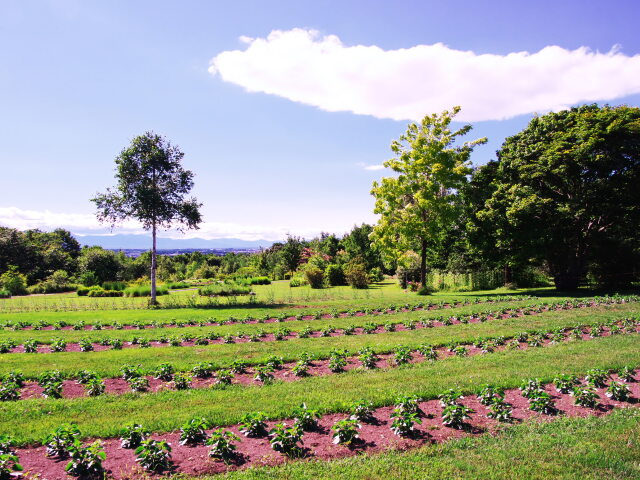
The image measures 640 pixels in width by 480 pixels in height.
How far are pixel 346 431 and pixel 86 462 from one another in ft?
11.5

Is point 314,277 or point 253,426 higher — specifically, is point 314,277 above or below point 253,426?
above

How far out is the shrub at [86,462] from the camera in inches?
180

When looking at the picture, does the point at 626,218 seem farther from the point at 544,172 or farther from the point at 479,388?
the point at 479,388

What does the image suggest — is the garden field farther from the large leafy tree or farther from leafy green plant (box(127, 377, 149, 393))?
the large leafy tree

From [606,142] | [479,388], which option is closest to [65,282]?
[479,388]

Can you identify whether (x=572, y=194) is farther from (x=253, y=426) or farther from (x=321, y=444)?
(x=253, y=426)

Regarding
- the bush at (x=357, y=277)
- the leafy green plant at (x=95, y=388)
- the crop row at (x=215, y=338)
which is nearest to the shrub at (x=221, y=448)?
the leafy green plant at (x=95, y=388)

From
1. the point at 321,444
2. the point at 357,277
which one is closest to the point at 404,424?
the point at 321,444

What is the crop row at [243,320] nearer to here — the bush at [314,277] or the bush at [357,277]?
the bush at [357,277]

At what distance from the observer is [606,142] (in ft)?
72.4

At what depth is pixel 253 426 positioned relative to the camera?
559 cm

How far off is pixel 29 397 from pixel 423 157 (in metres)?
25.4

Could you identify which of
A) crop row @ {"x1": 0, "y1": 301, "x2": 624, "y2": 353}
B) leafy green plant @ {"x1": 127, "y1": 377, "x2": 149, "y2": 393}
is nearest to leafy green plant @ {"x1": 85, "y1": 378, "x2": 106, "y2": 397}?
leafy green plant @ {"x1": 127, "y1": 377, "x2": 149, "y2": 393}

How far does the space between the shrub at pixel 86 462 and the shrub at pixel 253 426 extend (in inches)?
75.1
